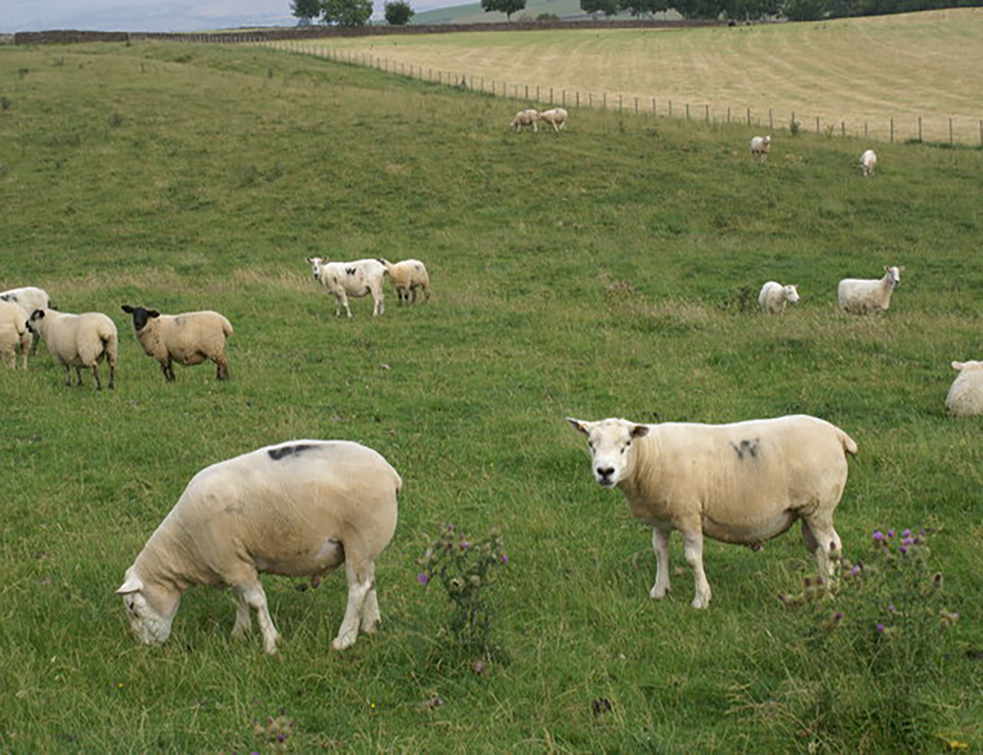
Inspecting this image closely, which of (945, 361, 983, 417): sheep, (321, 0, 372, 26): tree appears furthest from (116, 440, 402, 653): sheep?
(321, 0, 372, 26): tree

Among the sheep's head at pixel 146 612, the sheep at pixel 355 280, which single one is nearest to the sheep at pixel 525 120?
the sheep at pixel 355 280

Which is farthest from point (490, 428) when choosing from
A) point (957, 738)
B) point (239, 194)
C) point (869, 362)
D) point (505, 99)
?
point (505, 99)

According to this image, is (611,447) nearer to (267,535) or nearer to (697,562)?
(697,562)

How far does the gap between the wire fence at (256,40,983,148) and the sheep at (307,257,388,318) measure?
1197 inches

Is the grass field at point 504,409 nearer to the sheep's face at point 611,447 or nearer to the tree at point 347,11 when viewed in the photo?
the sheep's face at point 611,447

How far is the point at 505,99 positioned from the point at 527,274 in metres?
35.0

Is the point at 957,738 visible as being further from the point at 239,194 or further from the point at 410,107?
the point at 410,107

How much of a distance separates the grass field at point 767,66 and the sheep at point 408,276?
3315 centimetres

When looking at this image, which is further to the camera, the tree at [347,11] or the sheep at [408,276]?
the tree at [347,11]

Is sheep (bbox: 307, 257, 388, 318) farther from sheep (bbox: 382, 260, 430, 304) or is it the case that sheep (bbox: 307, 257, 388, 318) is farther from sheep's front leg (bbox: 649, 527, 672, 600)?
sheep's front leg (bbox: 649, 527, 672, 600)

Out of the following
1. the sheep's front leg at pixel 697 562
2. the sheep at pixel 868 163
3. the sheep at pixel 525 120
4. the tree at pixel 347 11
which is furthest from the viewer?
the tree at pixel 347 11

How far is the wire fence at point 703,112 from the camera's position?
50688 millimetres

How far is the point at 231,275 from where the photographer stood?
95.2 ft

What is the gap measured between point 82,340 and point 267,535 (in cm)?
1054
